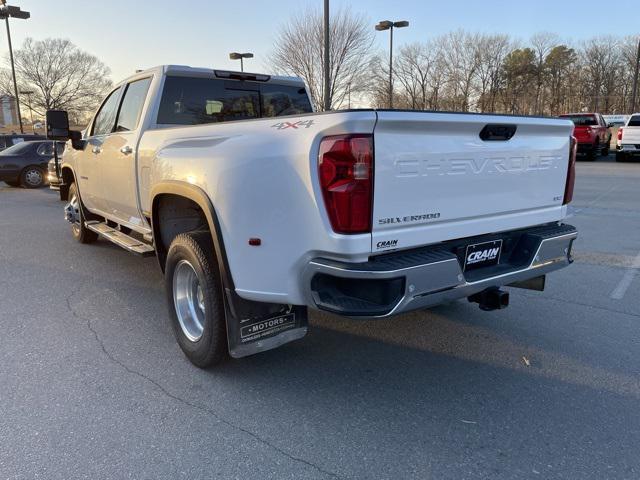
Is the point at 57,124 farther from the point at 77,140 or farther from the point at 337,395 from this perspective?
the point at 337,395

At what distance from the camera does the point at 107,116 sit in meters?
5.75

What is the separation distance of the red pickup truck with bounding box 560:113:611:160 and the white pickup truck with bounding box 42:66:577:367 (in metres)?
20.7

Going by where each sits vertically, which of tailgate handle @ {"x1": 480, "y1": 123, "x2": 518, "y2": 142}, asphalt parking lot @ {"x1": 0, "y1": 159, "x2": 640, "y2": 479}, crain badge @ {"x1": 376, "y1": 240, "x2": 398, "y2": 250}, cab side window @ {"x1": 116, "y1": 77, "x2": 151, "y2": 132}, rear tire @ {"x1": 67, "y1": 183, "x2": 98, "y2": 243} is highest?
cab side window @ {"x1": 116, "y1": 77, "x2": 151, "y2": 132}

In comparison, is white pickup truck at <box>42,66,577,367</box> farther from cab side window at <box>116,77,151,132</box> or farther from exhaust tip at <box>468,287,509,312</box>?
cab side window at <box>116,77,151,132</box>

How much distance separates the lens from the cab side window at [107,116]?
216 inches

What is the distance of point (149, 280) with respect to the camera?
557cm

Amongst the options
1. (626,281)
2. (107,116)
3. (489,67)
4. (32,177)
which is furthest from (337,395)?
(489,67)

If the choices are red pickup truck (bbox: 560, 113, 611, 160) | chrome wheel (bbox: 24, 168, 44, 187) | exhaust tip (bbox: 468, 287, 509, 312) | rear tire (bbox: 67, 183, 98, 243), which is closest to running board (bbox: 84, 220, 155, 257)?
rear tire (bbox: 67, 183, 98, 243)

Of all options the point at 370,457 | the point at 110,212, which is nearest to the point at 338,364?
the point at 370,457

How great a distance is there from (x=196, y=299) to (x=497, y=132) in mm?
2356

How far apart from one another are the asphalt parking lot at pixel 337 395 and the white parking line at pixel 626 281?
0.13 feet

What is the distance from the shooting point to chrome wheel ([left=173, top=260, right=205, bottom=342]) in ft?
12.1

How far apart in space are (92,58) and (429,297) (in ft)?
213

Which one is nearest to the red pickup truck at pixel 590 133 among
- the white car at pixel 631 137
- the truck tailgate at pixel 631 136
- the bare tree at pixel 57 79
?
the white car at pixel 631 137
